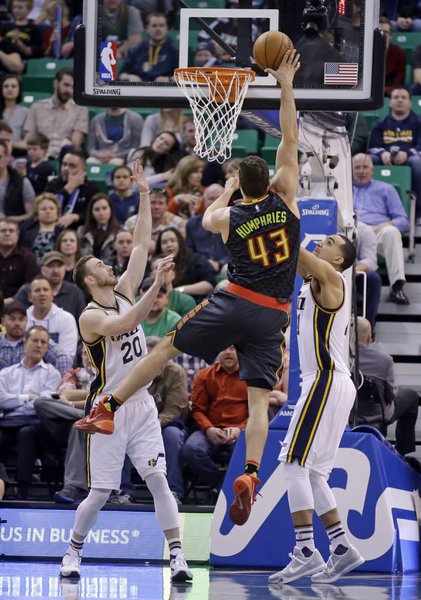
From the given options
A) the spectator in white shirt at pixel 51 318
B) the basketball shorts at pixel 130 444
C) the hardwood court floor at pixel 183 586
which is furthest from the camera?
the spectator in white shirt at pixel 51 318

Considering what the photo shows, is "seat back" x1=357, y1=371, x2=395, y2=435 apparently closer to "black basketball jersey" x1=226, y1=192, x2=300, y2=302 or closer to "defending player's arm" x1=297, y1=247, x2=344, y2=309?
"defending player's arm" x1=297, y1=247, x2=344, y2=309

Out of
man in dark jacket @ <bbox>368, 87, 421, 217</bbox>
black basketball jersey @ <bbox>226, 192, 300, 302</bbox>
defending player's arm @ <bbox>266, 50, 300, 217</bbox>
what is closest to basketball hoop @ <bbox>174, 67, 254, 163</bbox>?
defending player's arm @ <bbox>266, 50, 300, 217</bbox>

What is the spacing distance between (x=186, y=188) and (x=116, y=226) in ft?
4.43

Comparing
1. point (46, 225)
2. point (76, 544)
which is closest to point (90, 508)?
point (76, 544)

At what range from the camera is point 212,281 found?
44.4 feet

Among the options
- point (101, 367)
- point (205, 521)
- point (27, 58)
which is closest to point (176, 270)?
point (205, 521)

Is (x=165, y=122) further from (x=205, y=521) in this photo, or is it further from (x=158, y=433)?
(x=158, y=433)

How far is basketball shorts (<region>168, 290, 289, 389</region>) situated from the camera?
787 cm

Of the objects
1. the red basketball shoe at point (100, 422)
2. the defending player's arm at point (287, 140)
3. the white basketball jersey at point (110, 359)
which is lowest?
the red basketball shoe at point (100, 422)

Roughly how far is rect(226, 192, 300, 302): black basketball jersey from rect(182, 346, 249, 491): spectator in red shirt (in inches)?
129

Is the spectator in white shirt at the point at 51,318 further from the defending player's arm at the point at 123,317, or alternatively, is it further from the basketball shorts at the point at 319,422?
the basketball shorts at the point at 319,422

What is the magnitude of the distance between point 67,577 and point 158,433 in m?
1.18

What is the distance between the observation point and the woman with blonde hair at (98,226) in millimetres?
14086

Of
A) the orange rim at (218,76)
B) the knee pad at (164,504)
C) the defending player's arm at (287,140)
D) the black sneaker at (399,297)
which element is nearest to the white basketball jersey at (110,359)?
the knee pad at (164,504)
